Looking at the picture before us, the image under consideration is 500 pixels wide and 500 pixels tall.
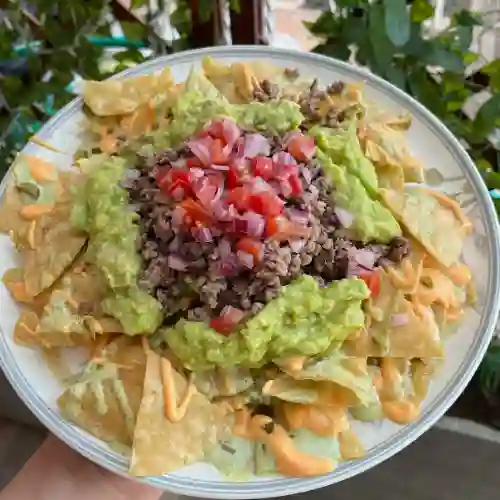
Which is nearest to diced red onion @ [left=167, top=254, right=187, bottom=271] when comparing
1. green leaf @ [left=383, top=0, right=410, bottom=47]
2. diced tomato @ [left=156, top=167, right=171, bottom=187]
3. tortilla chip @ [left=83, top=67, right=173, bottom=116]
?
diced tomato @ [left=156, top=167, right=171, bottom=187]

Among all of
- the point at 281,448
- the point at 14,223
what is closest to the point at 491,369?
the point at 281,448

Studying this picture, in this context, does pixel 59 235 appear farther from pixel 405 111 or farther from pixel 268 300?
pixel 405 111

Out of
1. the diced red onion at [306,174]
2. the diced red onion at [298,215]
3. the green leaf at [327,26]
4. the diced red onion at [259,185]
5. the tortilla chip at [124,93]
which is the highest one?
the green leaf at [327,26]

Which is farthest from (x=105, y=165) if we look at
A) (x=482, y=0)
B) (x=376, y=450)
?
(x=482, y=0)

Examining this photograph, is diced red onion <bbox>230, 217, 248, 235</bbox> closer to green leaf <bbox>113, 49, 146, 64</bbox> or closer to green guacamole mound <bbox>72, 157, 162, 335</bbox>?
green guacamole mound <bbox>72, 157, 162, 335</bbox>

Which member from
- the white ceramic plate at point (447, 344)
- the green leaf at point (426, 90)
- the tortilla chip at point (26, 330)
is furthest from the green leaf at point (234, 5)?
the tortilla chip at point (26, 330)

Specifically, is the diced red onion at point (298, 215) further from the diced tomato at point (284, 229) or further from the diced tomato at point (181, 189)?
the diced tomato at point (181, 189)
